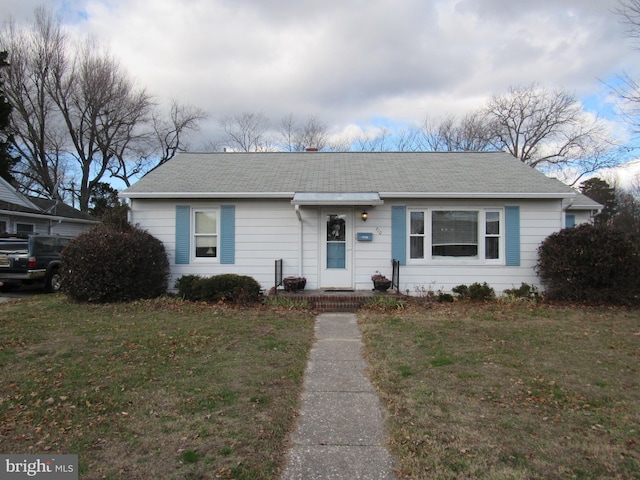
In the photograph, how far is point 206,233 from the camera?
34.9ft

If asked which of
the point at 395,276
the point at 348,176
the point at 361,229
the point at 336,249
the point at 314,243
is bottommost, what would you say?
the point at 395,276

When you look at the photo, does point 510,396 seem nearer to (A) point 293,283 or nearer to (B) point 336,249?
(A) point 293,283

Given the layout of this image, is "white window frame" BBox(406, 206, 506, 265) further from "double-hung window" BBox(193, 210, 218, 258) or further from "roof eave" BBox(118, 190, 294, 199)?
"double-hung window" BBox(193, 210, 218, 258)

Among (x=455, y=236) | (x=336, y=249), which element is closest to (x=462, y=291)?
(x=455, y=236)

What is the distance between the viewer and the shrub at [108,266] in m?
9.20

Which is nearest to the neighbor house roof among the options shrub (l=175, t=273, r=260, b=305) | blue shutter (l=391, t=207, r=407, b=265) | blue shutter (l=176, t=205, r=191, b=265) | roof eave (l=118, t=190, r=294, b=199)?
roof eave (l=118, t=190, r=294, b=199)

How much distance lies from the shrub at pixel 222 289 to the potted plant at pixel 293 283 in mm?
668

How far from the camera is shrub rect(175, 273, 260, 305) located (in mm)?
9453

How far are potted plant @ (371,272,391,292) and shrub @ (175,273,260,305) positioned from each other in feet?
9.20

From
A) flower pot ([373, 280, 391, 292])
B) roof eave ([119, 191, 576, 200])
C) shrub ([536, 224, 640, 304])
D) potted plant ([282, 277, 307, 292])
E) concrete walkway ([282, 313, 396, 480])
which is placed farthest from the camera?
roof eave ([119, 191, 576, 200])

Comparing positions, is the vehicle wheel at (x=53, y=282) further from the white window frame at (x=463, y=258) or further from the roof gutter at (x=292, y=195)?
the white window frame at (x=463, y=258)

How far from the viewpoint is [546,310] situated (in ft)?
28.7

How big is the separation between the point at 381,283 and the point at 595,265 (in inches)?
188

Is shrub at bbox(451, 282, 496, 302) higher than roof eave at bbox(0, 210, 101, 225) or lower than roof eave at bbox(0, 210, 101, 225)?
lower
